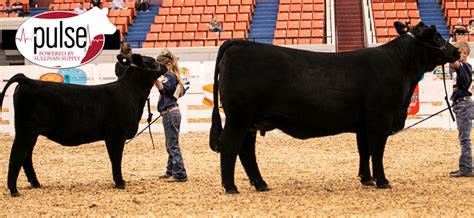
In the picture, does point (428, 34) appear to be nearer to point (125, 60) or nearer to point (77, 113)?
point (125, 60)

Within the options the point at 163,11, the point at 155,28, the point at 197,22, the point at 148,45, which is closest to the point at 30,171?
the point at 148,45

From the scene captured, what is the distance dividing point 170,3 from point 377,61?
2345 cm

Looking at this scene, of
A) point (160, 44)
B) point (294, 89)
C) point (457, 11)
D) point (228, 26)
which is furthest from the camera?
point (457, 11)

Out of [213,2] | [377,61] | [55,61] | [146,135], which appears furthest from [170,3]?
[377,61]

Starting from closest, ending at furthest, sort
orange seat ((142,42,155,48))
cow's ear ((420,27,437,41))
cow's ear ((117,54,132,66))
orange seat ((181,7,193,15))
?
cow's ear ((420,27,437,41)) → cow's ear ((117,54,132,66)) → orange seat ((142,42,155,48)) → orange seat ((181,7,193,15))

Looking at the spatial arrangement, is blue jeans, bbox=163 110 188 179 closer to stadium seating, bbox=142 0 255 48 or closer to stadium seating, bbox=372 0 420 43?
stadium seating, bbox=142 0 255 48

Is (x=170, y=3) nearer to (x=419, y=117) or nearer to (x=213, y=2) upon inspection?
(x=213, y=2)

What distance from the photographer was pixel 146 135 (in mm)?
17812

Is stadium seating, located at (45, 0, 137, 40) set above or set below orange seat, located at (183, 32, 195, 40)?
above

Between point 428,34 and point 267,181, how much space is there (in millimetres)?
2456

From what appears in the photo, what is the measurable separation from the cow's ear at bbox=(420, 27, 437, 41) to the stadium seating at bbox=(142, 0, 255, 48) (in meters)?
16.8

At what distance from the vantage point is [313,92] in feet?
28.8

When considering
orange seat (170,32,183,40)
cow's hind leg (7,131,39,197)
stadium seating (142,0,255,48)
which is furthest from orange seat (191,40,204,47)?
cow's hind leg (7,131,39,197)

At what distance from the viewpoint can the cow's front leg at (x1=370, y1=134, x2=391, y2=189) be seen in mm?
9086
